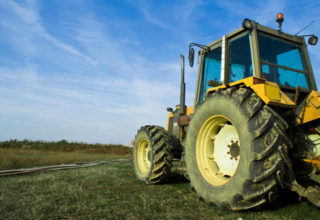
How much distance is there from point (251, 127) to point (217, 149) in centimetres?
92

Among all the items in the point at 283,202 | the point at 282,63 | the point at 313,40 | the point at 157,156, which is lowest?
the point at 283,202

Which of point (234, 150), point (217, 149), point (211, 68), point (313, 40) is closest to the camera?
point (234, 150)

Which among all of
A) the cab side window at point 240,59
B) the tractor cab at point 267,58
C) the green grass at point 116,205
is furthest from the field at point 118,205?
the cab side window at point 240,59

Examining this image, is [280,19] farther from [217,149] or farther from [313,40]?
[217,149]

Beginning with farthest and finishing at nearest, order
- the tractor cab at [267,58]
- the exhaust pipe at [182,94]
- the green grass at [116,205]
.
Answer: the exhaust pipe at [182,94] < the tractor cab at [267,58] < the green grass at [116,205]

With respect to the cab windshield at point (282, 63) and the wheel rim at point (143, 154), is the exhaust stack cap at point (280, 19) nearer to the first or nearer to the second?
the cab windshield at point (282, 63)

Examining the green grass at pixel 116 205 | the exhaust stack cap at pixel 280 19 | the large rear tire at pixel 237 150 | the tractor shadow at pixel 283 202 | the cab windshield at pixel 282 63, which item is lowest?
the green grass at pixel 116 205

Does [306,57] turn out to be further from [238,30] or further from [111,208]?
[111,208]

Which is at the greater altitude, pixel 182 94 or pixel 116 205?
pixel 182 94

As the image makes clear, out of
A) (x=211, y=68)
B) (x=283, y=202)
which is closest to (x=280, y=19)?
(x=211, y=68)

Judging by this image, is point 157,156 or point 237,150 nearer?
point 237,150

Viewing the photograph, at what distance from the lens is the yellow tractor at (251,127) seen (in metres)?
2.29

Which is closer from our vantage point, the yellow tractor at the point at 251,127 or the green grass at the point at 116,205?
the yellow tractor at the point at 251,127

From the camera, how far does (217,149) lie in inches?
126
